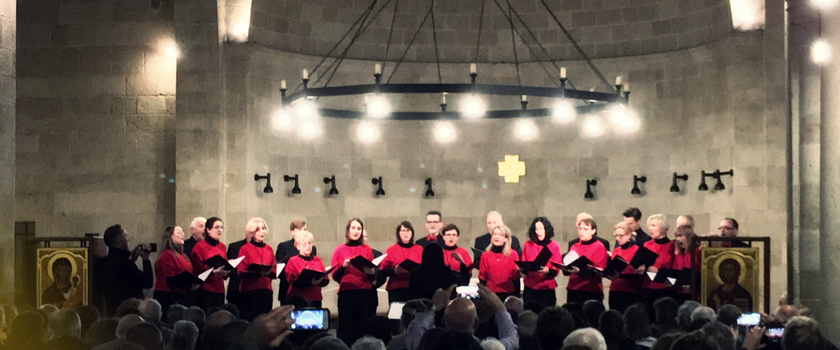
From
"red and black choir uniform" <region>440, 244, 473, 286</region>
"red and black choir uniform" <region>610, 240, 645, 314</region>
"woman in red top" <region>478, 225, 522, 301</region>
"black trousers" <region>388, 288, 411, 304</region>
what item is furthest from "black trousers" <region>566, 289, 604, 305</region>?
"black trousers" <region>388, 288, 411, 304</region>

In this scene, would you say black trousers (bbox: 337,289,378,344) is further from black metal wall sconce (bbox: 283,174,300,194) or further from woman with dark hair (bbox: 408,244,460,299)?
black metal wall sconce (bbox: 283,174,300,194)

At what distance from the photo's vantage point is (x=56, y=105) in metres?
11.6

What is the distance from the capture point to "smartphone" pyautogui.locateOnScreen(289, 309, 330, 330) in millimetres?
6307

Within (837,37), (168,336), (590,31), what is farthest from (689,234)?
(168,336)

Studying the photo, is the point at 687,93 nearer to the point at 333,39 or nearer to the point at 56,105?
the point at 333,39

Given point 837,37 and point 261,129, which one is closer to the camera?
point 837,37

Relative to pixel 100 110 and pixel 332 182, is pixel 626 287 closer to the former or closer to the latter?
pixel 332 182

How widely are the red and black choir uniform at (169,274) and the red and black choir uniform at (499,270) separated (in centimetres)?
282

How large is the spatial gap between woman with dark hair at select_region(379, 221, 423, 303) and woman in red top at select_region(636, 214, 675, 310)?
218 centimetres

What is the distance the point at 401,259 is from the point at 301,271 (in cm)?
116

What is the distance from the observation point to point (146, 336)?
4398 millimetres

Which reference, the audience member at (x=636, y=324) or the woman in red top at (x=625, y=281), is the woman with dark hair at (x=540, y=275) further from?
the audience member at (x=636, y=324)

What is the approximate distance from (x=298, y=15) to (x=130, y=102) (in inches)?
93.9

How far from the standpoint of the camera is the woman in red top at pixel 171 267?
8.84m
